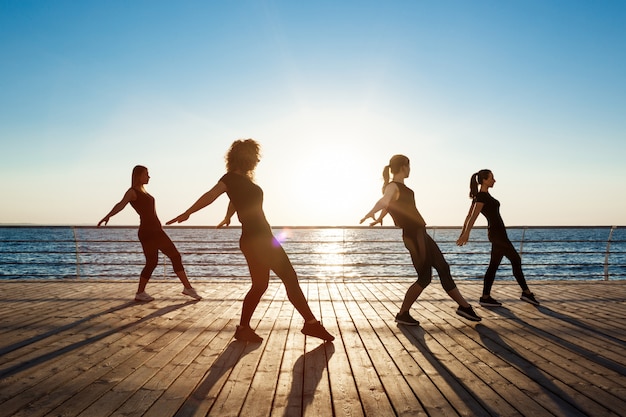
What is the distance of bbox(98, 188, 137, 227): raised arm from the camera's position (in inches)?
191

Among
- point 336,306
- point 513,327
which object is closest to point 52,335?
point 336,306

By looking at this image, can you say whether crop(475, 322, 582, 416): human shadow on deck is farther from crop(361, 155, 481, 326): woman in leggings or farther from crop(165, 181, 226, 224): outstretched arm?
crop(165, 181, 226, 224): outstretched arm

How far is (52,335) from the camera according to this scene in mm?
3760

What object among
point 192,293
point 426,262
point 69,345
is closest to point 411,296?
point 426,262

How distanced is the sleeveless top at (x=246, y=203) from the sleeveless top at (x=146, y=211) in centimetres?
239

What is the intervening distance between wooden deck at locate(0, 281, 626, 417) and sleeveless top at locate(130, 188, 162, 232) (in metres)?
1.03

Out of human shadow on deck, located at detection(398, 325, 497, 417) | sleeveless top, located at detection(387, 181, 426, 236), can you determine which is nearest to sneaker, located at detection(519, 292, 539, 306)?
sleeveless top, located at detection(387, 181, 426, 236)

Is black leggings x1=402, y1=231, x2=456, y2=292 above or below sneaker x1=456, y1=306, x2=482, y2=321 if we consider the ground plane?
above

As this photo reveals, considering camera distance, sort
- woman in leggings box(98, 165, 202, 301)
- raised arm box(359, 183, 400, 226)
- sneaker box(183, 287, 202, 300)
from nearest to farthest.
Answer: raised arm box(359, 183, 400, 226) → woman in leggings box(98, 165, 202, 301) → sneaker box(183, 287, 202, 300)

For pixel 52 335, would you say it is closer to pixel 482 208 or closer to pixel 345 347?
pixel 345 347

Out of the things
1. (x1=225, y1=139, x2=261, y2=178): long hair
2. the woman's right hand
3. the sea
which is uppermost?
(x1=225, y1=139, x2=261, y2=178): long hair

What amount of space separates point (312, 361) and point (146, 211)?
343cm

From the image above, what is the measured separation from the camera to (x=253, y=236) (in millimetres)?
3424

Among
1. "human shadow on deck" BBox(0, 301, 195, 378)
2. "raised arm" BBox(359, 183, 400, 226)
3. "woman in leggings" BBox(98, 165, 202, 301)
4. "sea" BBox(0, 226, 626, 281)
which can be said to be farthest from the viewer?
"sea" BBox(0, 226, 626, 281)
